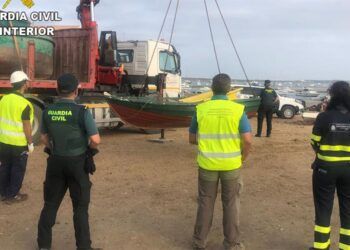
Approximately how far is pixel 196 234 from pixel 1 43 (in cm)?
827

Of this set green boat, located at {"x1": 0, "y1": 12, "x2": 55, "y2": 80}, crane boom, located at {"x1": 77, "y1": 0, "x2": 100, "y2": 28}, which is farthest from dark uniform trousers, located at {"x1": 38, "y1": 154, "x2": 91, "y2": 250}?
crane boom, located at {"x1": 77, "y1": 0, "x2": 100, "y2": 28}

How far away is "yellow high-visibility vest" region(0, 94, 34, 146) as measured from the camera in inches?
251

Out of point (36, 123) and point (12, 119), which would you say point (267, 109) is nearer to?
point (36, 123)

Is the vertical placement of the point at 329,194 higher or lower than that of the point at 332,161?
lower

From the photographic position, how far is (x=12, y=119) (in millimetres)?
6430

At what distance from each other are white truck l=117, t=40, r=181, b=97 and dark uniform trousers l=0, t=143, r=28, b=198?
8793 mm

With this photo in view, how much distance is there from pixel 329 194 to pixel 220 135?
1.21m

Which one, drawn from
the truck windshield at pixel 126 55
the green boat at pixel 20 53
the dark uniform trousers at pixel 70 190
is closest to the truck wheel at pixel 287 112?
the truck windshield at pixel 126 55

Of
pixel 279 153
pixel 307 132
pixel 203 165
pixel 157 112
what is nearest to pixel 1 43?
pixel 157 112

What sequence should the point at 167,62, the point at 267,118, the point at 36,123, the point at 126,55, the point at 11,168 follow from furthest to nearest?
1. the point at 167,62
2. the point at 126,55
3. the point at 267,118
4. the point at 36,123
5. the point at 11,168

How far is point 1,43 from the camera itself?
11.2m

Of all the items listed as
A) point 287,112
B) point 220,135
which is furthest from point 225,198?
point 287,112

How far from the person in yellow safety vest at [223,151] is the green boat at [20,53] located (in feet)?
25.9

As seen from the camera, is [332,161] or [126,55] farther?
[126,55]
